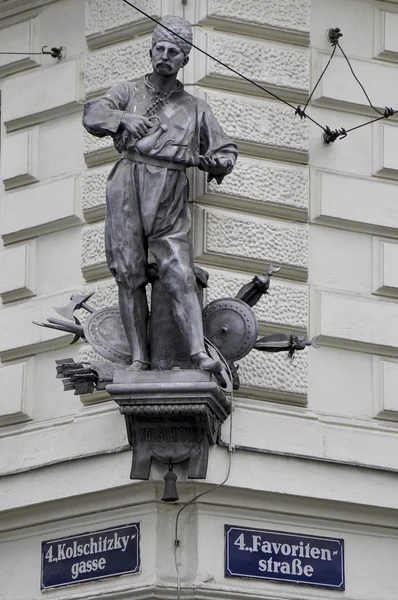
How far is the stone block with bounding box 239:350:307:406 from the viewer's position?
41.5 ft

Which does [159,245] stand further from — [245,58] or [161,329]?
[245,58]

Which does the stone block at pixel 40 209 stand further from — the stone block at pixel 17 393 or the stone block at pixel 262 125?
the stone block at pixel 262 125

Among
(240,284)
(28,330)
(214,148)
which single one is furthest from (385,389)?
(28,330)

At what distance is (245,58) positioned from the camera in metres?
13.3

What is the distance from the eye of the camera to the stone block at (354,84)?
13.6m

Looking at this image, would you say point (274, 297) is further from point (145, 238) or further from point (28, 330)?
point (28, 330)

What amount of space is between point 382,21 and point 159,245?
2.87 metres

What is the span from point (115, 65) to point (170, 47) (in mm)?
1120

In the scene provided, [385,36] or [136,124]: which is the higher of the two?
[385,36]

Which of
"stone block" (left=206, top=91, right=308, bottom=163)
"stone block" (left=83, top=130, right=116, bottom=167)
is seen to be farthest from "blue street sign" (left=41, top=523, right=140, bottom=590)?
"stone block" (left=206, top=91, right=308, bottom=163)

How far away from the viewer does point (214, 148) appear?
12406mm

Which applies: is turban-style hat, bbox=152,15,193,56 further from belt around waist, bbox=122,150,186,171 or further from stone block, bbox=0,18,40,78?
stone block, bbox=0,18,40,78

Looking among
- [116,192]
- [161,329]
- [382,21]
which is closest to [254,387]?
[161,329]

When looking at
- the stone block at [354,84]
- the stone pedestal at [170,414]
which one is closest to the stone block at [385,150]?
the stone block at [354,84]
